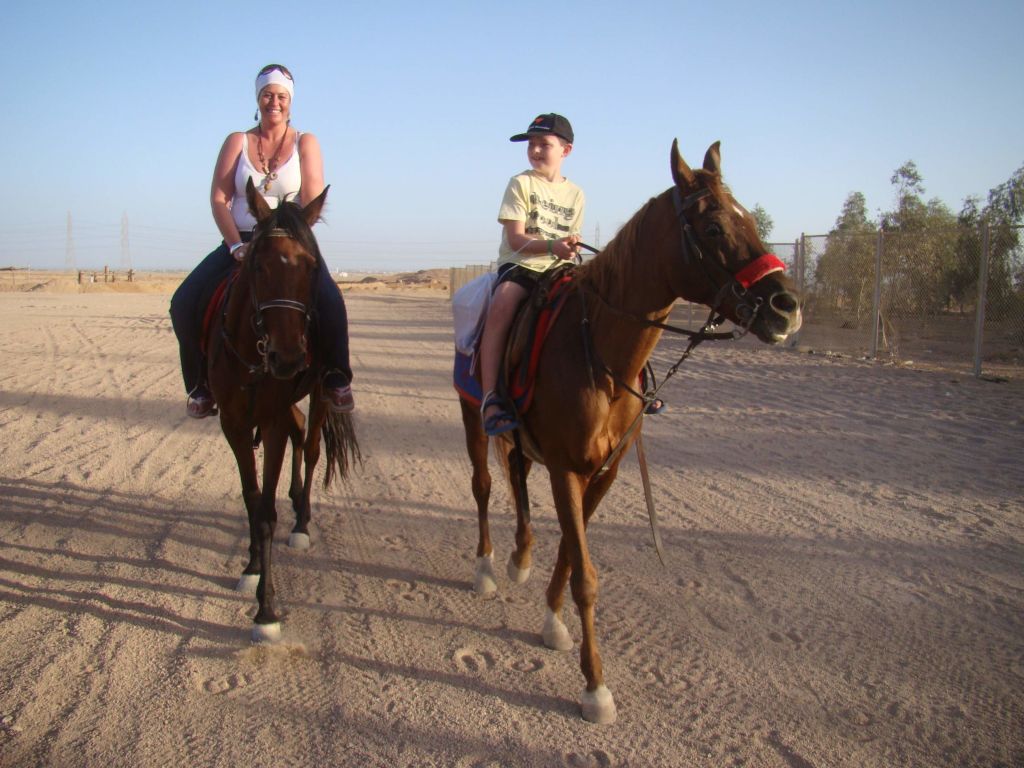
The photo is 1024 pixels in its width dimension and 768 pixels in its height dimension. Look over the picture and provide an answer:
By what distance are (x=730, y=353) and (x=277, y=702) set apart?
1524cm

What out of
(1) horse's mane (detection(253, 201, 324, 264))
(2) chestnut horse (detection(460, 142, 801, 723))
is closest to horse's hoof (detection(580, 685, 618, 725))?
(2) chestnut horse (detection(460, 142, 801, 723))

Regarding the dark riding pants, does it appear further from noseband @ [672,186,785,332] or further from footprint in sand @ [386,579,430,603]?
noseband @ [672,186,785,332]

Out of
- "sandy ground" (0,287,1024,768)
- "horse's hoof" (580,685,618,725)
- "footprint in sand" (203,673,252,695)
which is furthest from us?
"footprint in sand" (203,673,252,695)

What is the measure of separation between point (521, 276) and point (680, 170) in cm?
132

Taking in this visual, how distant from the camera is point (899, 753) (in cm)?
295

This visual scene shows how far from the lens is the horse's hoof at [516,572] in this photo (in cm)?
460

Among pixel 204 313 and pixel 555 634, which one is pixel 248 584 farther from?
pixel 555 634

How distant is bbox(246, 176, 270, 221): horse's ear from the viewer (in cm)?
384

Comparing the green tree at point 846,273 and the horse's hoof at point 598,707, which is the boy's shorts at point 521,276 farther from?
the green tree at point 846,273

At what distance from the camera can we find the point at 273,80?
4652 millimetres

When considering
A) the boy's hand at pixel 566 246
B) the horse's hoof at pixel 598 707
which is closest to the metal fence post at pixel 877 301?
the boy's hand at pixel 566 246

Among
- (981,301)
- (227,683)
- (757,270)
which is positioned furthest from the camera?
(981,301)

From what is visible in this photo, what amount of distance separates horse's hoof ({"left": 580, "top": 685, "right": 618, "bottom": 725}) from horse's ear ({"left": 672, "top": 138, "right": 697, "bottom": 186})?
235 cm

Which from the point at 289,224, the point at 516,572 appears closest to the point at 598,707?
the point at 516,572
